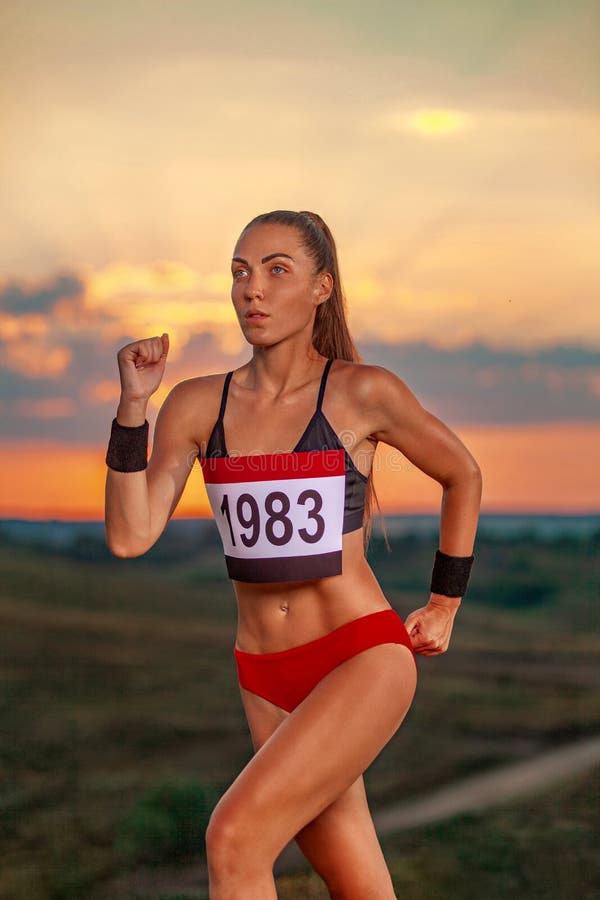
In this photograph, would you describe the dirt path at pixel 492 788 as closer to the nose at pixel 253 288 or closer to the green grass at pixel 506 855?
the green grass at pixel 506 855

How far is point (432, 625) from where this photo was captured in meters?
3.15

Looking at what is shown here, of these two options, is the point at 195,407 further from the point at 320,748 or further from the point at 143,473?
the point at 320,748

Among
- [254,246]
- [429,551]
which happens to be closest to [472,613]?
[429,551]

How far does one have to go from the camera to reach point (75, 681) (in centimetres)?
606

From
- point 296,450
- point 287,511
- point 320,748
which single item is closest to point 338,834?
point 320,748

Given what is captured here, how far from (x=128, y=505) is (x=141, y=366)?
0.31 meters

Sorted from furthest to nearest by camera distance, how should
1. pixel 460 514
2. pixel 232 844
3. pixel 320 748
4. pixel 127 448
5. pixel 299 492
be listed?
pixel 460 514 → pixel 299 492 → pixel 127 448 → pixel 320 748 → pixel 232 844

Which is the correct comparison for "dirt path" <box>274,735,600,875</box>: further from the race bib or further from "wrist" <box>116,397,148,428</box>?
"wrist" <box>116,397,148,428</box>

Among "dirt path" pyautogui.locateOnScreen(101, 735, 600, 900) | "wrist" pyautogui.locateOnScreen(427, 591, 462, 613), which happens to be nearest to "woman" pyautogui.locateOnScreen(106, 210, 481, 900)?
"wrist" pyautogui.locateOnScreen(427, 591, 462, 613)

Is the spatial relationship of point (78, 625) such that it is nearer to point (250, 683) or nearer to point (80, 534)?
point (80, 534)

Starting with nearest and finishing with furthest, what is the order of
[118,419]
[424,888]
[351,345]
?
1. [118,419]
2. [351,345]
3. [424,888]

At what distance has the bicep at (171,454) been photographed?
2.91 m

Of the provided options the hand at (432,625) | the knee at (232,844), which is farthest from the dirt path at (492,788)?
the knee at (232,844)

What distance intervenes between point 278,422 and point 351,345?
16.1 inches
